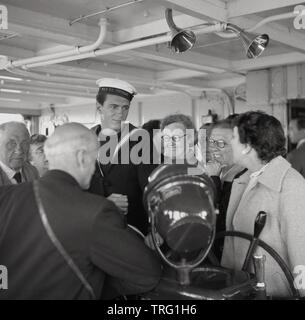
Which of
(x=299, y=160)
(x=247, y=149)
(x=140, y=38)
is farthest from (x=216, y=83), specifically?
(x=247, y=149)

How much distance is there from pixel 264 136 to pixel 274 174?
0.16 metres

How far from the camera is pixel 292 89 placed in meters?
6.16

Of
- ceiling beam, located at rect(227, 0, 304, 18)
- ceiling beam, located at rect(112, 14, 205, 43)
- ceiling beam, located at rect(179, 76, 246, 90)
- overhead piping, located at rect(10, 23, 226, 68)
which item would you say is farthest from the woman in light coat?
ceiling beam, located at rect(179, 76, 246, 90)

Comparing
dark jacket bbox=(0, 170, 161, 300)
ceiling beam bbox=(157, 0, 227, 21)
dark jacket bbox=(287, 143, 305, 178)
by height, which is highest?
ceiling beam bbox=(157, 0, 227, 21)

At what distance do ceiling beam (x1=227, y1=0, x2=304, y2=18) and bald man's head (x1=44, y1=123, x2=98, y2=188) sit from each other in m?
2.47

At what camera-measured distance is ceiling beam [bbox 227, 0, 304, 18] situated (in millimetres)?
3174

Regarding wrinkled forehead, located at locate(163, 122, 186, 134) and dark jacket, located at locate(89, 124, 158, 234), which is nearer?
dark jacket, located at locate(89, 124, 158, 234)

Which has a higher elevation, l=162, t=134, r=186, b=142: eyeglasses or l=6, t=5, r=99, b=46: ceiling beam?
l=6, t=5, r=99, b=46: ceiling beam

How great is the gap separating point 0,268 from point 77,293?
0.26 meters

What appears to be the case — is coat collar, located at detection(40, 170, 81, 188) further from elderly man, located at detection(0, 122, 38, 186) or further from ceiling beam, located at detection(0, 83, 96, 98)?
ceiling beam, located at detection(0, 83, 96, 98)

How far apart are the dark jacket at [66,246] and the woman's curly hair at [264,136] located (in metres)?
0.69

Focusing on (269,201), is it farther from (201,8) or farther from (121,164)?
(201,8)

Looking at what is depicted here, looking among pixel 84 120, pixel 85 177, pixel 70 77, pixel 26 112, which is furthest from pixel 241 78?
pixel 85 177

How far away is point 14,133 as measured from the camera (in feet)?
8.24
